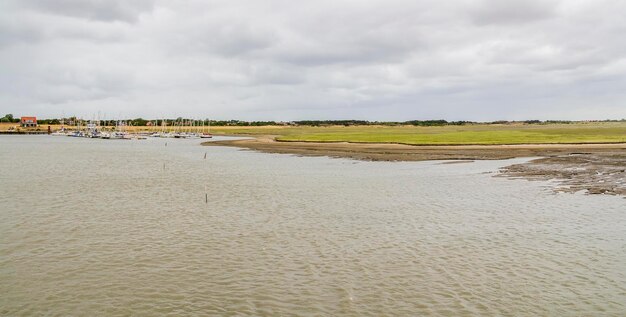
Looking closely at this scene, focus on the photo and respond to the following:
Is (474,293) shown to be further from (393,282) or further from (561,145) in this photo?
(561,145)

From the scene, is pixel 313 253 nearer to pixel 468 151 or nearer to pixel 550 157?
pixel 550 157

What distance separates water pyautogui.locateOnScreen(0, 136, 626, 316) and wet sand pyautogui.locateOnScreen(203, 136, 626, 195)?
638 centimetres

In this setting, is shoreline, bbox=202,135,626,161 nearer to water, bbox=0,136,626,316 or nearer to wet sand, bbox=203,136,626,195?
wet sand, bbox=203,136,626,195

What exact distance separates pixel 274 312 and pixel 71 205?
2249 centimetres

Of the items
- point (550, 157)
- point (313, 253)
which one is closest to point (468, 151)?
point (550, 157)

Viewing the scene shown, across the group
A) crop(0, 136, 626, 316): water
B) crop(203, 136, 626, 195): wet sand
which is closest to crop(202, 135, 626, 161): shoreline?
crop(203, 136, 626, 195): wet sand

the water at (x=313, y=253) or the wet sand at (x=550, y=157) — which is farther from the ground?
the wet sand at (x=550, y=157)

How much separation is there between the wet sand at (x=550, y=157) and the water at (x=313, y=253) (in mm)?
6383

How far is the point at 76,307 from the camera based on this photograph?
42.8ft

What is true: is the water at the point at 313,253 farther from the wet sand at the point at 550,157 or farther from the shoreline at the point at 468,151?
the shoreline at the point at 468,151

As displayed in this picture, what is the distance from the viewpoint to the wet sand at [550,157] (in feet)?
127

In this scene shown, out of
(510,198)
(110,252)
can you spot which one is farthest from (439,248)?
(510,198)

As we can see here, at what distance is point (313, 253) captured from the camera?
18766 mm

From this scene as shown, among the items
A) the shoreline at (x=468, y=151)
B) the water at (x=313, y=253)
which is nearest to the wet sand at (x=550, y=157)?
the shoreline at (x=468, y=151)
